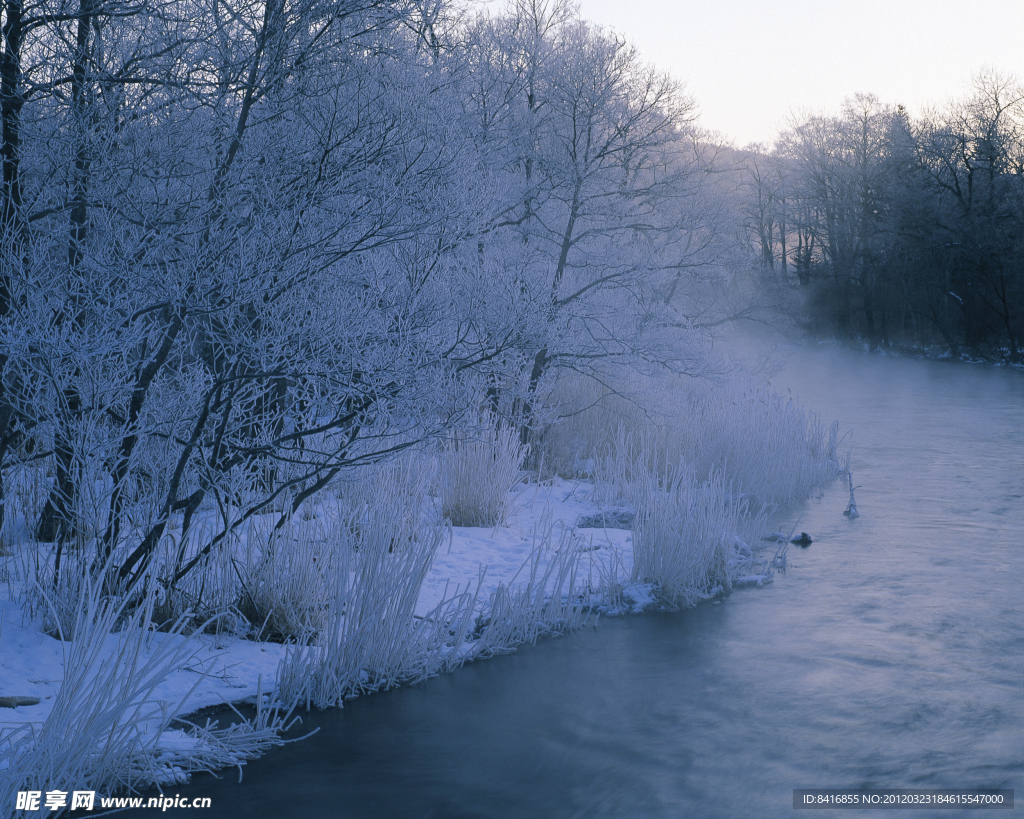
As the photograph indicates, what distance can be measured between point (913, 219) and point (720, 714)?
109 ft

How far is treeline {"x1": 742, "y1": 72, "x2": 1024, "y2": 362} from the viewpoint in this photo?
31.3 metres

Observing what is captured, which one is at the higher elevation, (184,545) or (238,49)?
(238,49)

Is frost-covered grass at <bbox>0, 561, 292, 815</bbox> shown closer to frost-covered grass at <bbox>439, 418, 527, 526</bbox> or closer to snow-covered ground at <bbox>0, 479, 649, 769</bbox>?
snow-covered ground at <bbox>0, 479, 649, 769</bbox>

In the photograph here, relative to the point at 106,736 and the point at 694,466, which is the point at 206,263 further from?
the point at 694,466

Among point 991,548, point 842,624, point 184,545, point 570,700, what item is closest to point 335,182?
point 184,545

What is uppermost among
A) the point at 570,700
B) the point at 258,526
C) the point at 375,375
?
the point at 375,375

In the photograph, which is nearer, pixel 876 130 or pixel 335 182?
pixel 335 182

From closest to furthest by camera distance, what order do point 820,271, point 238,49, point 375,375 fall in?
point 375,375, point 238,49, point 820,271

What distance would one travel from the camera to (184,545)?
5273mm

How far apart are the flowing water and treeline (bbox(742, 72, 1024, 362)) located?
26.4m

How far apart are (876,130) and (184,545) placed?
42.7 m

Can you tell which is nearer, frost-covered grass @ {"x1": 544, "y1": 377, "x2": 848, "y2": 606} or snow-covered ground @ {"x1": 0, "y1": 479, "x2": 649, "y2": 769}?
snow-covered ground @ {"x1": 0, "y1": 479, "x2": 649, "y2": 769}

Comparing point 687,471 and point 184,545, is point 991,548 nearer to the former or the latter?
point 687,471

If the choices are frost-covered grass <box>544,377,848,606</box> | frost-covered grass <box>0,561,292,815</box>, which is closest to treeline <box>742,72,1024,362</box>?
frost-covered grass <box>544,377,848,606</box>
